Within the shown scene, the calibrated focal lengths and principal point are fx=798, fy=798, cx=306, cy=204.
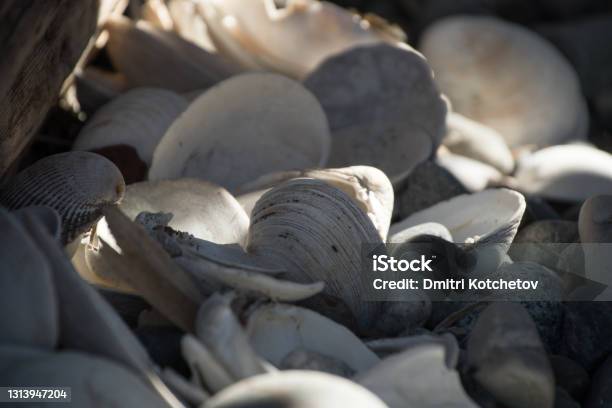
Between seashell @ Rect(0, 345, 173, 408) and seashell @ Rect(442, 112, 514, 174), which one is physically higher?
seashell @ Rect(0, 345, 173, 408)

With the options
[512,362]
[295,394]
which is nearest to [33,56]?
[295,394]

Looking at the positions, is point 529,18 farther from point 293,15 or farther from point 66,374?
point 66,374

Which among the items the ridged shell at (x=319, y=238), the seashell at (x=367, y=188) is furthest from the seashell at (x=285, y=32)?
the ridged shell at (x=319, y=238)

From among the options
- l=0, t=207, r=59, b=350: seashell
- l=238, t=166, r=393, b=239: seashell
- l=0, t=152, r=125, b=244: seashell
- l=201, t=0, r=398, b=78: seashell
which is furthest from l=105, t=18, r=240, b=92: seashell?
l=0, t=207, r=59, b=350: seashell

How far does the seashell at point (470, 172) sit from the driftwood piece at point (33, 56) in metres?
1.42

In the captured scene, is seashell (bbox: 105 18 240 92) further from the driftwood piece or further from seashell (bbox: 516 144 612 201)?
seashell (bbox: 516 144 612 201)

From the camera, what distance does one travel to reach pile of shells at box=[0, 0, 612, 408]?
145 centimetres

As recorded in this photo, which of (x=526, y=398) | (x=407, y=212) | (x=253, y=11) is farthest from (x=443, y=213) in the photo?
(x=253, y=11)

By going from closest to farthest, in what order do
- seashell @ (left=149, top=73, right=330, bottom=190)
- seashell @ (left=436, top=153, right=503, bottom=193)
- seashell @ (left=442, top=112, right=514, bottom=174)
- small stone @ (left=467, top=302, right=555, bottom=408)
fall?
small stone @ (left=467, top=302, right=555, bottom=408) < seashell @ (left=149, top=73, right=330, bottom=190) < seashell @ (left=436, top=153, right=503, bottom=193) < seashell @ (left=442, top=112, right=514, bottom=174)

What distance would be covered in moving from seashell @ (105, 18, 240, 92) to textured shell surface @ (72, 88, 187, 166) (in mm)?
273

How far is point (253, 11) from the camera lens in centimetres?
341

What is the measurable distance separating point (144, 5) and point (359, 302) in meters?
2.10

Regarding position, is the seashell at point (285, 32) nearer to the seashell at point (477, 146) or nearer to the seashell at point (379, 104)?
the seashell at point (379, 104)

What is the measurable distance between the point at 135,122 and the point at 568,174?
169 centimetres
